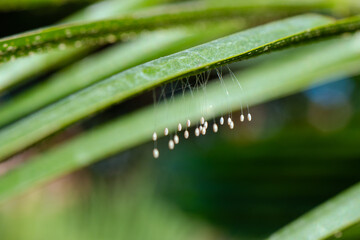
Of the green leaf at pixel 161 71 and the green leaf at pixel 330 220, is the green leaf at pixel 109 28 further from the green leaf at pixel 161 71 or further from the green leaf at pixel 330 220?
the green leaf at pixel 330 220

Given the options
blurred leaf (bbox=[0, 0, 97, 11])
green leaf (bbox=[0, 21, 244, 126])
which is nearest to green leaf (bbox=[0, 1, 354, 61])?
green leaf (bbox=[0, 21, 244, 126])

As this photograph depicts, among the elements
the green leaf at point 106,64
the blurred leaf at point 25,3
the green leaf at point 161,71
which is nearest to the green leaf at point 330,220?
the green leaf at point 161,71

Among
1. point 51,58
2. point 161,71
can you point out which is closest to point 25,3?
point 51,58

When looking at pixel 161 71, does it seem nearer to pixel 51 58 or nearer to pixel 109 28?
pixel 109 28

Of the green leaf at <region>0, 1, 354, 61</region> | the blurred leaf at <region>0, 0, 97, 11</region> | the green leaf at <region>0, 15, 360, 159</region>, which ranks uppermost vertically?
the blurred leaf at <region>0, 0, 97, 11</region>

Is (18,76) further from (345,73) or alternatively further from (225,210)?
(225,210)

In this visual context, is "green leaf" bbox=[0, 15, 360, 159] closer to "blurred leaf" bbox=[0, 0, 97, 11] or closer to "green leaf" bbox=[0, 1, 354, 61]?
"green leaf" bbox=[0, 1, 354, 61]
